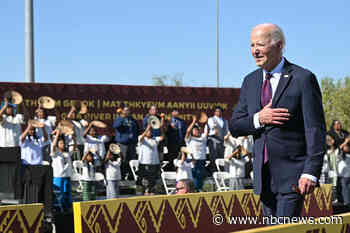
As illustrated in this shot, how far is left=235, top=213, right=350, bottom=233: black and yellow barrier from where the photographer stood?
3474mm

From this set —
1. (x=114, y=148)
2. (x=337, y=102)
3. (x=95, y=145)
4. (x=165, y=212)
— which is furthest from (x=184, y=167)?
(x=337, y=102)

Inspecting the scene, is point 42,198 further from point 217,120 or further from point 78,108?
point 217,120

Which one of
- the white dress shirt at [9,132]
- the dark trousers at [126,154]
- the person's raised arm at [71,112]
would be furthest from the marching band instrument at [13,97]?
the dark trousers at [126,154]

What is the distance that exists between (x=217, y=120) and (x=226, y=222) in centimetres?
923

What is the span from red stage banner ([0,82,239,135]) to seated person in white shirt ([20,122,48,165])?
2584 millimetres

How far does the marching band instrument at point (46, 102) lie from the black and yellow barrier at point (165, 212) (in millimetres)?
8587

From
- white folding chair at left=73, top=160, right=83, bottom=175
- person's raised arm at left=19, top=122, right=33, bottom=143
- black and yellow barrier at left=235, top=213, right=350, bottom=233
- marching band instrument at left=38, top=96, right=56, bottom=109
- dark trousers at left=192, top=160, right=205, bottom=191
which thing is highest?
marching band instrument at left=38, top=96, right=56, bottom=109

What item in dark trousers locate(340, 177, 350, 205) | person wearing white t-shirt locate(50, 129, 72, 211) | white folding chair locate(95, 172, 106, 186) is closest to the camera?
person wearing white t-shirt locate(50, 129, 72, 211)

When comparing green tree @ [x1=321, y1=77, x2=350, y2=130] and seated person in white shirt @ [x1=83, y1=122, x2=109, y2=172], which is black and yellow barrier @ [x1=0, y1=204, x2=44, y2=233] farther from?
green tree @ [x1=321, y1=77, x2=350, y2=130]

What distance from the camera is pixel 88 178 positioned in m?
13.1

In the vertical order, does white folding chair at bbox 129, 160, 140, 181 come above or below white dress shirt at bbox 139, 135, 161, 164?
below

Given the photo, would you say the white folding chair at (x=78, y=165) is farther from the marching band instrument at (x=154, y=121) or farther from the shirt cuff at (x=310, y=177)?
the shirt cuff at (x=310, y=177)

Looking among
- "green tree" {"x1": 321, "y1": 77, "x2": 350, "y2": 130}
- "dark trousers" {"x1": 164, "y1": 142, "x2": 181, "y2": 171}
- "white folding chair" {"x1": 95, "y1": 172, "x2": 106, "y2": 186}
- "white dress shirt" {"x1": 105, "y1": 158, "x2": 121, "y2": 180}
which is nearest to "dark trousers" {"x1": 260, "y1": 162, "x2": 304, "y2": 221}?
"white folding chair" {"x1": 95, "y1": 172, "x2": 106, "y2": 186}

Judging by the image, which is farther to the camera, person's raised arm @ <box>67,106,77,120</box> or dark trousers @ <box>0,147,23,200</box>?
person's raised arm @ <box>67,106,77,120</box>
